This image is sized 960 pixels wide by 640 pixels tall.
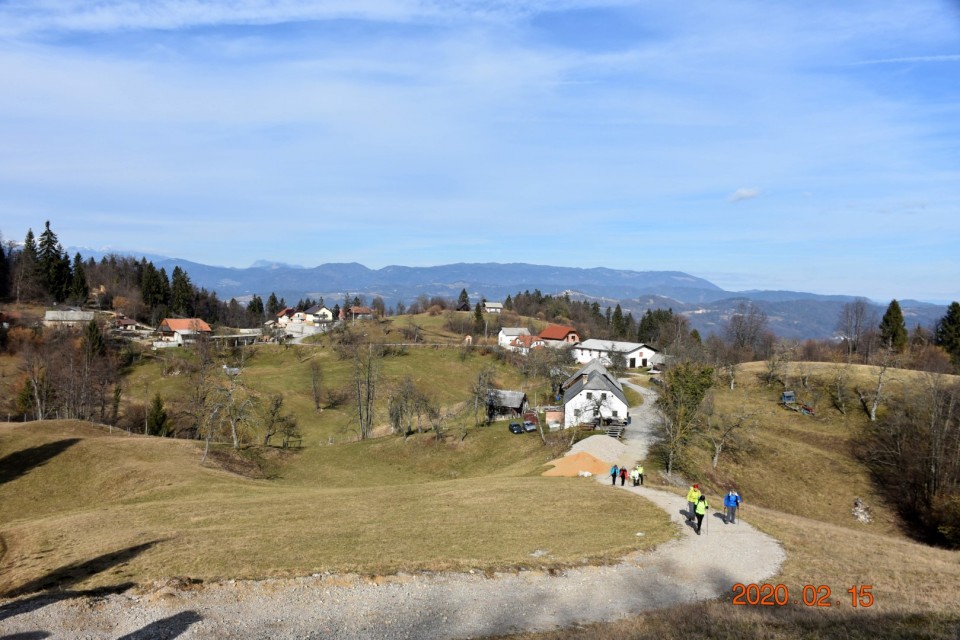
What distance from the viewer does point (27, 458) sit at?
153 ft

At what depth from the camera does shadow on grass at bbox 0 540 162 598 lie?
20.0 m

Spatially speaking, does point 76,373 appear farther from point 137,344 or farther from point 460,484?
point 460,484

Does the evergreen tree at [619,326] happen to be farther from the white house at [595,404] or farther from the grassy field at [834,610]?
the grassy field at [834,610]

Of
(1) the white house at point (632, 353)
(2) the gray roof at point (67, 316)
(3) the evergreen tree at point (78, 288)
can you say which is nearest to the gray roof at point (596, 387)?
(1) the white house at point (632, 353)

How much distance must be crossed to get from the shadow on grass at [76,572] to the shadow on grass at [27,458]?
90.3 feet

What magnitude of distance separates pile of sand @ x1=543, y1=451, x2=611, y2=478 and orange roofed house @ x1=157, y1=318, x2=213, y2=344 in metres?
116

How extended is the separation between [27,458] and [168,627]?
4172 centimetres

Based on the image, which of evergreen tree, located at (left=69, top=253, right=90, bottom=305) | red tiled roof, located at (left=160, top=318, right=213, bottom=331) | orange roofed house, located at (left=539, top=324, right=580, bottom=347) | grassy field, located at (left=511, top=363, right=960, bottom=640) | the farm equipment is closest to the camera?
grassy field, located at (left=511, top=363, right=960, bottom=640)

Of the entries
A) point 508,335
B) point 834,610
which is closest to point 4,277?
point 508,335

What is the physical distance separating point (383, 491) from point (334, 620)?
2671cm

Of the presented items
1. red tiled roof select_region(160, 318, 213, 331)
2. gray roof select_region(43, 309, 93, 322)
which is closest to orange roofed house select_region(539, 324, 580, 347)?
red tiled roof select_region(160, 318, 213, 331)

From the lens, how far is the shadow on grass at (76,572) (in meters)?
20.0

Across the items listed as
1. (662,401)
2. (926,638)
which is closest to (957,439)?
(662,401)

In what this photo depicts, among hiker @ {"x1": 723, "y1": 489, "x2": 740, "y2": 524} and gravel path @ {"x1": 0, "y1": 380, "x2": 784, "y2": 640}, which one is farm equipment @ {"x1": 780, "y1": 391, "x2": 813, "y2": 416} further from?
gravel path @ {"x1": 0, "y1": 380, "x2": 784, "y2": 640}
